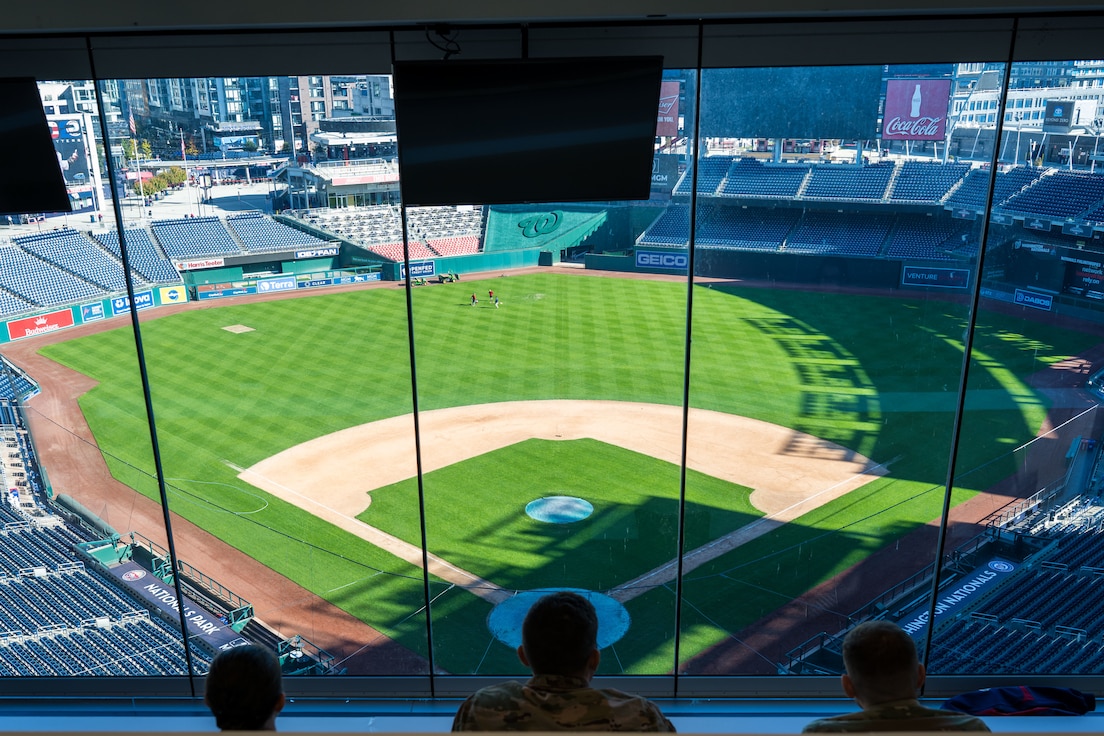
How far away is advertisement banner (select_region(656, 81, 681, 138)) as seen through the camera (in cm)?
2061

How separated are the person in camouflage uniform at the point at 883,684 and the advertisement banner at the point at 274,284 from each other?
78.3 ft

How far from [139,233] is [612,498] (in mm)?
16970

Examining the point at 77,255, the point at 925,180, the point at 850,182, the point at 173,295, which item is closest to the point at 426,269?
the point at 173,295

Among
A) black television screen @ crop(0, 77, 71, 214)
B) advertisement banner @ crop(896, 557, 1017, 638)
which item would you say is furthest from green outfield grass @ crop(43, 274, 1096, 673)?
black television screen @ crop(0, 77, 71, 214)

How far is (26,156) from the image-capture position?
A: 10.7 ft

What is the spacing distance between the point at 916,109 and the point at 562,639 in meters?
27.3

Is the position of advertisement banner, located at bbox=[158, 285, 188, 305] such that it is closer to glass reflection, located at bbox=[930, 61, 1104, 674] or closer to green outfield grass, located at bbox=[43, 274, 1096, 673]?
green outfield grass, located at bbox=[43, 274, 1096, 673]

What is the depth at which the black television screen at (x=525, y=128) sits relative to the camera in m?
2.94

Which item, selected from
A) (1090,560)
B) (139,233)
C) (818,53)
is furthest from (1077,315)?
(139,233)

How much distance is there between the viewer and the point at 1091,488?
14.5 m

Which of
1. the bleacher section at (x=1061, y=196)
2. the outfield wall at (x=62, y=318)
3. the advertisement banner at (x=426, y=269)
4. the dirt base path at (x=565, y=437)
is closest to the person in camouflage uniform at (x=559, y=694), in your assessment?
the dirt base path at (x=565, y=437)

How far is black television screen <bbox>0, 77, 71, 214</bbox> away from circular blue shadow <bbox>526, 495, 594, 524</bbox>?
405 inches

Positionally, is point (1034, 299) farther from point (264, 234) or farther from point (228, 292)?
point (228, 292)

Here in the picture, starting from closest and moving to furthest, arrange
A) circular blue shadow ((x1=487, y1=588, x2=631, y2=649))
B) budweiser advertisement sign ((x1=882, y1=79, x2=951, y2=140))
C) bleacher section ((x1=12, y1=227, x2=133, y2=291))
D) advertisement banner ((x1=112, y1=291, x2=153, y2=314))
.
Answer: circular blue shadow ((x1=487, y1=588, x2=631, y2=649)) → bleacher section ((x1=12, y1=227, x2=133, y2=291)) → advertisement banner ((x1=112, y1=291, x2=153, y2=314)) → budweiser advertisement sign ((x1=882, y1=79, x2=951, y2=140))
